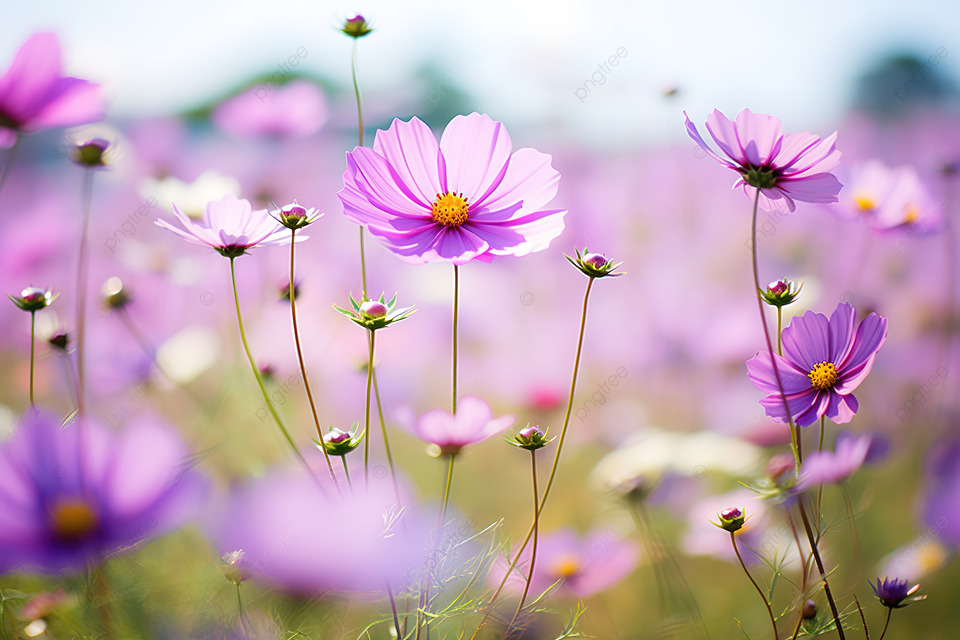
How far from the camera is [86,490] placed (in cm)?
27

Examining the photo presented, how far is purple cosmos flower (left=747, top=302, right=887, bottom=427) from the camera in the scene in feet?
1.29

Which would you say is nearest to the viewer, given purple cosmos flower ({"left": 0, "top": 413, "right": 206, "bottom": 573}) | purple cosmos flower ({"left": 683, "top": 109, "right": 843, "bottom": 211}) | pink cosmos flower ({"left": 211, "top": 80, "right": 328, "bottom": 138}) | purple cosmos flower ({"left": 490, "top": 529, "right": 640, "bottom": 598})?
purple cosmos flower ({"left": 0, "top": 413, "right": 206, "bottom": 573})

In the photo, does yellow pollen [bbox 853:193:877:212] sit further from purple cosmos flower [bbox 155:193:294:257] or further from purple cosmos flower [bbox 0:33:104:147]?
purple cosmos flower [bbox 0:33:104:147]

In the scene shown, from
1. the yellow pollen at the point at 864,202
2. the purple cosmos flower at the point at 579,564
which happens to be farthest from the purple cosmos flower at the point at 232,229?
the yellow pollen at the point at 864,202

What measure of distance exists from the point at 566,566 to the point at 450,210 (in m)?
0.46

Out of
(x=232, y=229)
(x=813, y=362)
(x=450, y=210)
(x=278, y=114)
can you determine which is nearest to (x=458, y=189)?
(x=450, y=210)

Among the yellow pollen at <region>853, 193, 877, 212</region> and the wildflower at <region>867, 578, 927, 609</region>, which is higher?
the yellow pollen at <region>853, 193, 877, 212</region>

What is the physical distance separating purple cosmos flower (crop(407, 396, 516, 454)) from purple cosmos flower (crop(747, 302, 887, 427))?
17 centimetres

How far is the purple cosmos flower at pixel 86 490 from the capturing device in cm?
26

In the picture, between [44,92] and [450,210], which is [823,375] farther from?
[44,92]

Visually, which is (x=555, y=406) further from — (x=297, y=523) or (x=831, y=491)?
(x=297, y=523)

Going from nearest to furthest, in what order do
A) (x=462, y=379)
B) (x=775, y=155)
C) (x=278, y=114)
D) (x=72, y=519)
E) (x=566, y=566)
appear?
1. (x=72, y=519)
2. (x=775, y=155)
3. (x=566, y=566)
4. (x=278, y=114)
5. (x=462, y=379)

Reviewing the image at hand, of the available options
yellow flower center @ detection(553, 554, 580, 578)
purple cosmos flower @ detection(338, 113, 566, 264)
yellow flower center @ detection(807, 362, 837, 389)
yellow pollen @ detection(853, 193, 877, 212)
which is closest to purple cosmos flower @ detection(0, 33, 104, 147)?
purple cosmos flower @ detection(338, 113, 566, 264)

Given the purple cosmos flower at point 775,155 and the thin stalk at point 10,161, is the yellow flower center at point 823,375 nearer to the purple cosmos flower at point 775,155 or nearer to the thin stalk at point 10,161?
the purple cosmos flower at point 775,155
